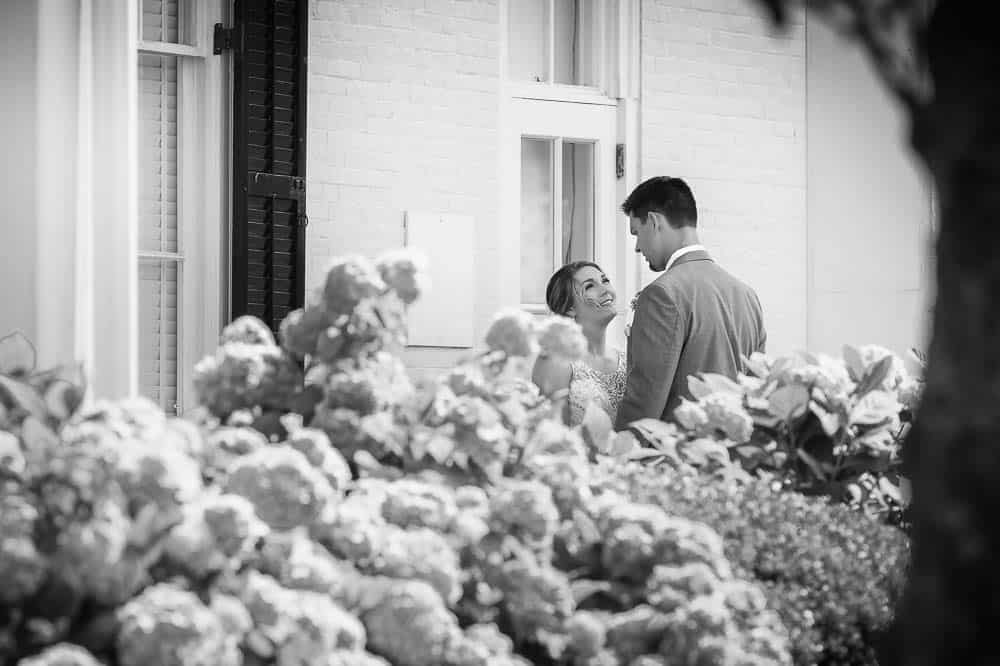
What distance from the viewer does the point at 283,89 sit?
5.43 m

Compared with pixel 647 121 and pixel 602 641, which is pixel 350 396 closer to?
pixel 602 641

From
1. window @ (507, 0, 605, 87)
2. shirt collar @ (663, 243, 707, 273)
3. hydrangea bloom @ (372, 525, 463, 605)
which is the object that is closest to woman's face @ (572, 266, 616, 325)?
shirt collar @ (663, 243, 707, 273)

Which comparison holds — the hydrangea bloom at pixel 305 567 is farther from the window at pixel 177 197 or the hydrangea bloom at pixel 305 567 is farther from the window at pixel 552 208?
the window at pixel 552 208

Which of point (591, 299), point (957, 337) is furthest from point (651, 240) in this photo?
point (957, 337)

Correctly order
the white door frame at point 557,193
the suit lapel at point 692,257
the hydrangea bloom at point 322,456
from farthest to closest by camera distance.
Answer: the white door frame at point 557,193, the suit lapel at point 692,257, the hydrangea bloom at point 322,456

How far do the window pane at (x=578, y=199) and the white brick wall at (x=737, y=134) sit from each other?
275 mm

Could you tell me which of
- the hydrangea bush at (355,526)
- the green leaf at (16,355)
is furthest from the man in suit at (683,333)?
the green leaf at (16,355)

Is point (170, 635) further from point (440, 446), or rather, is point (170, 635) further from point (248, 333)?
point (248, 333)

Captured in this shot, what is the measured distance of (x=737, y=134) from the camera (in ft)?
22.8

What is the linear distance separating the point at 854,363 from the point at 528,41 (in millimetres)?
3994

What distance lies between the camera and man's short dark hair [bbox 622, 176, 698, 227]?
4598mm

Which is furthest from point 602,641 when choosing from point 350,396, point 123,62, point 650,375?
point 650,375

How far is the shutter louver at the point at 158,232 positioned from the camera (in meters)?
5.54

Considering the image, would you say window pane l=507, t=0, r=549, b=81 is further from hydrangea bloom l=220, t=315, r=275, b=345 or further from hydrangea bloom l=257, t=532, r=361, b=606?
hydrangea bloom l=257, t=532, r=361, b=606
